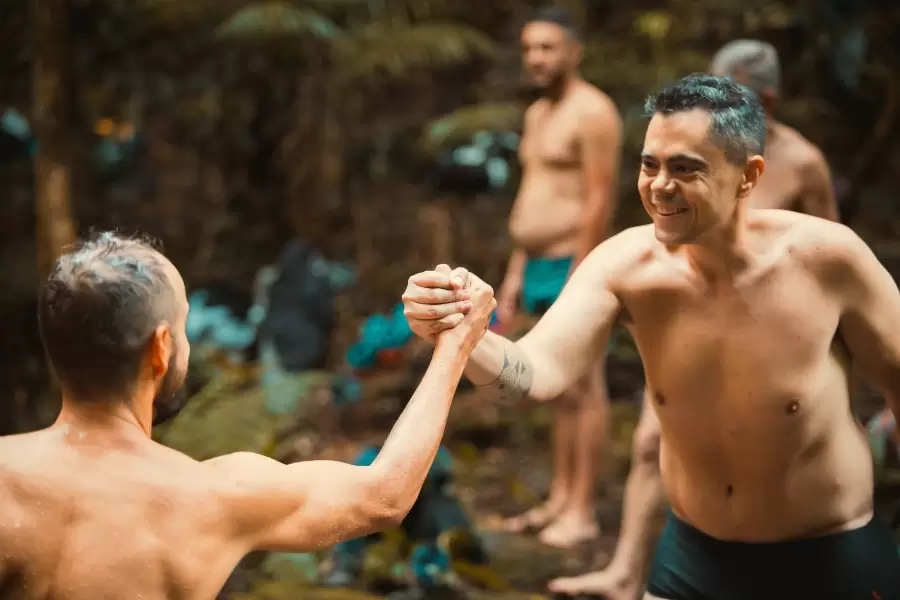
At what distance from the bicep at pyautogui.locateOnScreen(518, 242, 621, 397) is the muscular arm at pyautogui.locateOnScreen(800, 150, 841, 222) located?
5.09 feet

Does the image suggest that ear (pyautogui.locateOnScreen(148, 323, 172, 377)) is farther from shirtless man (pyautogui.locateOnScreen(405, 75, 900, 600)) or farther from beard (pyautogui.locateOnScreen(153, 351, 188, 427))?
shirtless man (pyautogui.locateOnScreen(405, 75, 900, 600))

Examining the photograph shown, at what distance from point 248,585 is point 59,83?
2.70 meters

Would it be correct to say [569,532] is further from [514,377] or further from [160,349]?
[160,349]

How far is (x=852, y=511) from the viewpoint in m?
2.62

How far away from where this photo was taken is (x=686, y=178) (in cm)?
239

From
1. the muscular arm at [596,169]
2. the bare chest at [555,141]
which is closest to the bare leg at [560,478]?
the muscular arm at [596,169]

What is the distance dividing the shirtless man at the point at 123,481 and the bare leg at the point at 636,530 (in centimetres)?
196

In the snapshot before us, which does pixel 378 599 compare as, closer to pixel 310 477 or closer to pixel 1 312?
pixel 310 477

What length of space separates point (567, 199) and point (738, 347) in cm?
239

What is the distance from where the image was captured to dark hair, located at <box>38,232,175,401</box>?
185 centimetres

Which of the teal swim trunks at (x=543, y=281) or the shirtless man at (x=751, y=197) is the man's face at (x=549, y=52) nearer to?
the teal swim trunks at (x=543, y=281)

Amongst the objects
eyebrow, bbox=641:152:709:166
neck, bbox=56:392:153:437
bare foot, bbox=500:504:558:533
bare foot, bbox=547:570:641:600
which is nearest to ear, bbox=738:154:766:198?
eyebrow, bbox=641:152:709:166

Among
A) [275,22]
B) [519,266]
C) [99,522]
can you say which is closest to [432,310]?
[99,522]

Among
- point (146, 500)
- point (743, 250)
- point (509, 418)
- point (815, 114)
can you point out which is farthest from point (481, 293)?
point (815, 114)
